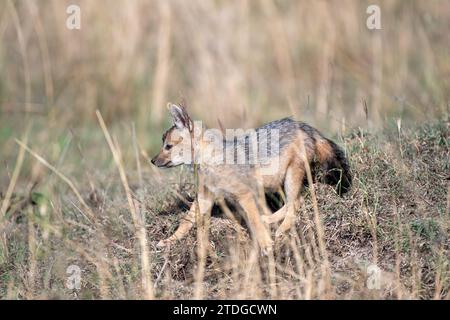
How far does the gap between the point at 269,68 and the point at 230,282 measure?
625 centimetres

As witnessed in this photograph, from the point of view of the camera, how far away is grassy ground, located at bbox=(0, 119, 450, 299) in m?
5.03

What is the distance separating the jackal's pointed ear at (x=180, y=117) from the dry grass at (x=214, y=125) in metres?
0.54

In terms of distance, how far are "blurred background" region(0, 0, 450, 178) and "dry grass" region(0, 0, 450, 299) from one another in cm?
2

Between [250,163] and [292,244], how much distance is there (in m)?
0.95

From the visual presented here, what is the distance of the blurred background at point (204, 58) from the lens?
1028 centimetres

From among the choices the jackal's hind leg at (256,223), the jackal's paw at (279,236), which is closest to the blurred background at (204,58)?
the jackal's hind leg at (256,223)

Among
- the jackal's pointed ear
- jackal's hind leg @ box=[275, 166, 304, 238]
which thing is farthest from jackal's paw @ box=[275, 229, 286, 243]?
the jackal's pointed ear

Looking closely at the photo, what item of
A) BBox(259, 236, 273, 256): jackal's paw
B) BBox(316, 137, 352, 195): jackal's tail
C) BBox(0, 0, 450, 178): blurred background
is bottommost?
BBox(259, 236, 273, 256): jackal's paw

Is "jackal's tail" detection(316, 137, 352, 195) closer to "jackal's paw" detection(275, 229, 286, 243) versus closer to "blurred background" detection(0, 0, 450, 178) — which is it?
"jackal's paw" detection(275, 229, 286, 243)

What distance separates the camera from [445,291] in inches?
191

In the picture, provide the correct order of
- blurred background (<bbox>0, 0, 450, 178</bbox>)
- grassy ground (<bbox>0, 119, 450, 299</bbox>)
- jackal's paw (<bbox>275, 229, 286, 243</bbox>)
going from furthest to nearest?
1. blurred background (<bbox>0, 0, 450, 178</bbox>)
2. jackal's paw (<bbox>275, 229, 286, 243</bbox>)
3. grassy ground (<bbox>0, 119, 450, 299</bbox>)

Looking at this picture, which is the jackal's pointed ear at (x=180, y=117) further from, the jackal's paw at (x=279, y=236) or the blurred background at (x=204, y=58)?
the blurred background at (x=204, y=58)

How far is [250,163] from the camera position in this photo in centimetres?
600
